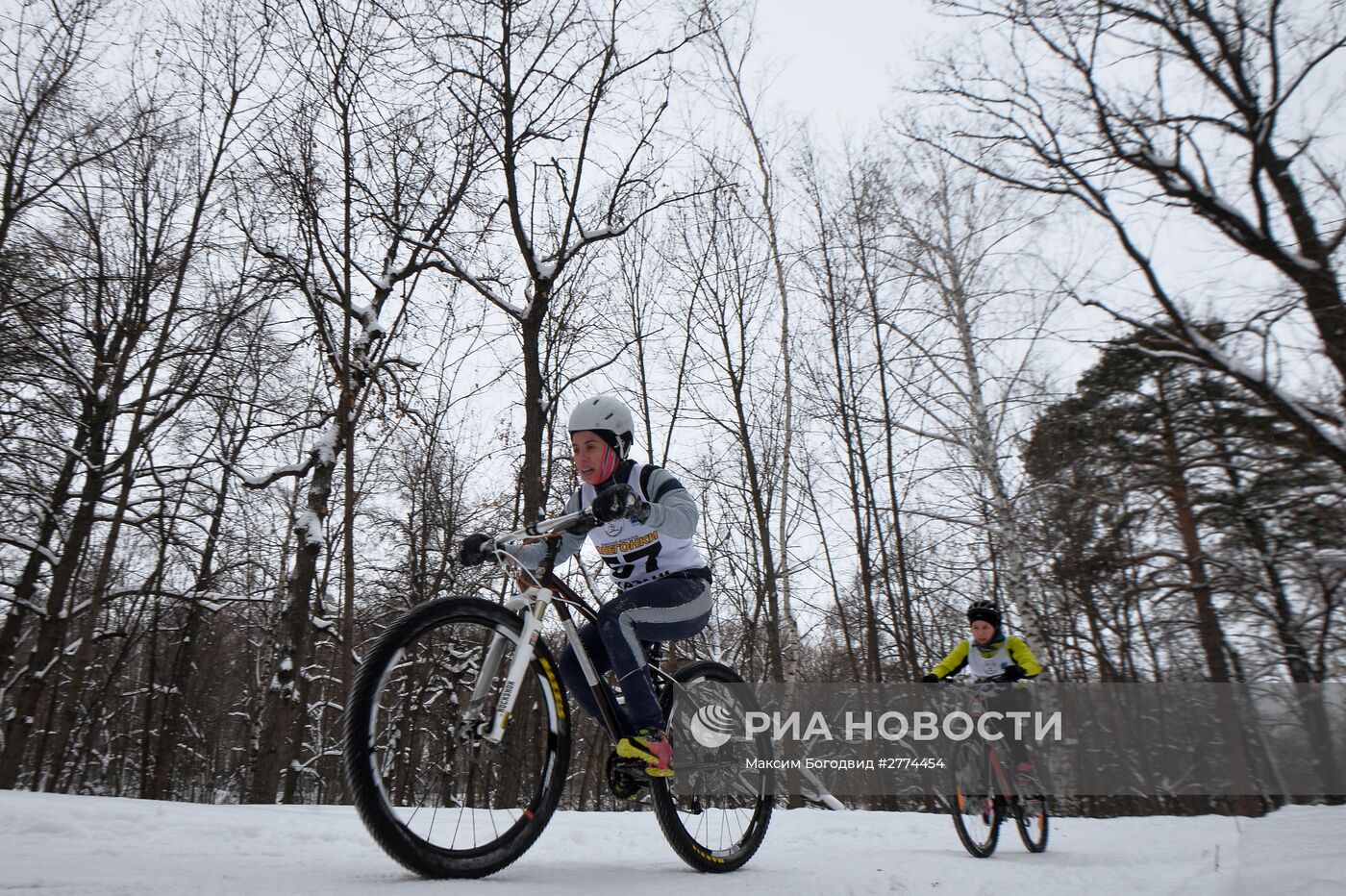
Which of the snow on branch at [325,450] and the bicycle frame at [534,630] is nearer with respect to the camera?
the bicycle frame at [534,630]

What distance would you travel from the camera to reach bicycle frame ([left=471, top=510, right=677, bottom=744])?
9.62 ft

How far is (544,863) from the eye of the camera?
3.33 metres

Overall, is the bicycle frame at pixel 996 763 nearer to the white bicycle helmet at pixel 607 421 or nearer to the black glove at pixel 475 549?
the white bicycle helmet at pixel 607 421

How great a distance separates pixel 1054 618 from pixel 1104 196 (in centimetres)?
1424

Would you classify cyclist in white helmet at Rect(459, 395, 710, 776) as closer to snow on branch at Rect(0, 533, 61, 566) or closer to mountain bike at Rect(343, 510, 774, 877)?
mountain bike at Rect(343, 510, 774, 877)

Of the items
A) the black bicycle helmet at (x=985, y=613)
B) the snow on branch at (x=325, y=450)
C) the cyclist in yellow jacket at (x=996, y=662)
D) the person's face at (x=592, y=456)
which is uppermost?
the snow on branch at (x=325, y=450)

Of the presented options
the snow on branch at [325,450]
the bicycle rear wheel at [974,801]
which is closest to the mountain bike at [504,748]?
the bicycle rear wheel at [974,801]

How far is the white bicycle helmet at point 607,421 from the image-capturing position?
3.53 m

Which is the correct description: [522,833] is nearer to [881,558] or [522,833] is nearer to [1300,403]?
[1300,403]

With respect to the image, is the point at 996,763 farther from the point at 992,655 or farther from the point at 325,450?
the point at 325,450

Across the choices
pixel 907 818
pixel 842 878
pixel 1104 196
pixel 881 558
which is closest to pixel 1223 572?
pixel 881 558

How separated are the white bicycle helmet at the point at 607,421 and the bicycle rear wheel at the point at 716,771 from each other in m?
1.21

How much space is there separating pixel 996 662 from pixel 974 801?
124 cm

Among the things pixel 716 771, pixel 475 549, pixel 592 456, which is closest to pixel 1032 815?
pixel 716 771
